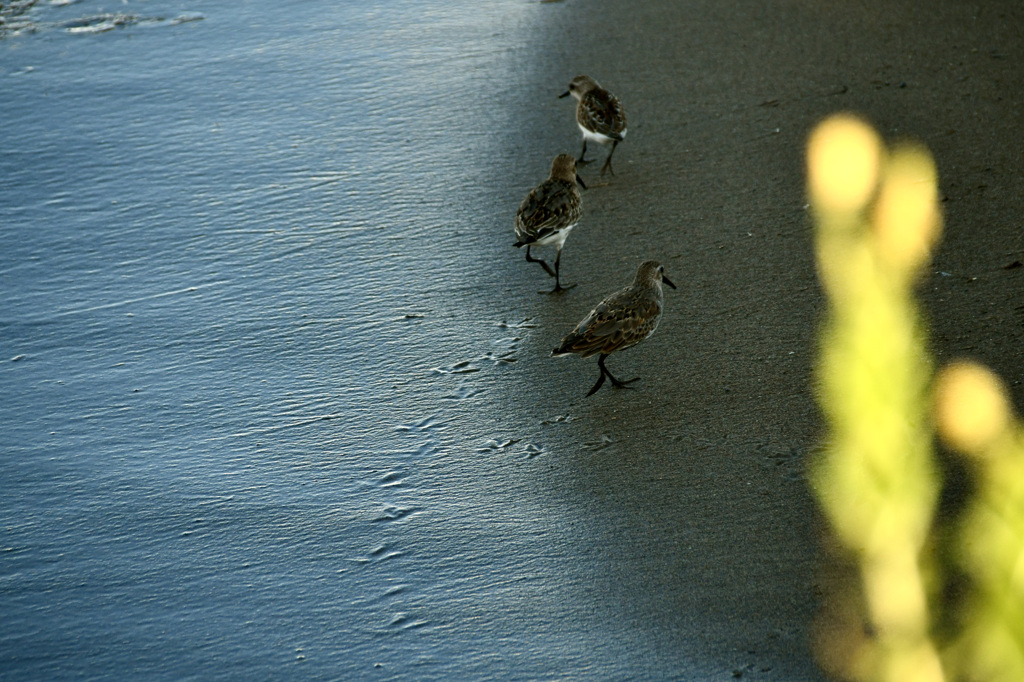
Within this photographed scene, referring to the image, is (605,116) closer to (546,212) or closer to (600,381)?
(546,212)

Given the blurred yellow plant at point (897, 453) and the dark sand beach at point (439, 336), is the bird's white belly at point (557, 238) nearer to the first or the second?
the dark sand beach at point (439, 336)

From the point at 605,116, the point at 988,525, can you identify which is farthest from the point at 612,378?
the point at 605,116

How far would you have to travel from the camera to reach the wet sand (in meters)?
4.59

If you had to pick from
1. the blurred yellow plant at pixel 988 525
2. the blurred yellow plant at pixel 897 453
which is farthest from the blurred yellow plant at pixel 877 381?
the blurred yellow plant at pixel 988 525

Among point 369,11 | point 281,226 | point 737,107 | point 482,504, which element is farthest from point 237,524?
point 369,11

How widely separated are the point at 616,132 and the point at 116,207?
145 inches

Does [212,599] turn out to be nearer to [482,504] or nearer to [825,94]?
[482,504]

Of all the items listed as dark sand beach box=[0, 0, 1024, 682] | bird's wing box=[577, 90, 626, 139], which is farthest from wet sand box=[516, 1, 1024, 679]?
bird's wing box=[577, 90, 626, 139]

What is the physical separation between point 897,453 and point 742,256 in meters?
2.18

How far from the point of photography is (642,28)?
11.2m

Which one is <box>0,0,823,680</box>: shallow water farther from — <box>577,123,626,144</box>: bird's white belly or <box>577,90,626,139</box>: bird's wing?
<box>577,90,626,139</box>: bird's wing

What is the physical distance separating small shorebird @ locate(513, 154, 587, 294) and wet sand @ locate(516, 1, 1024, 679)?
31cm

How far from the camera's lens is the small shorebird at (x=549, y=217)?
694 centimetres

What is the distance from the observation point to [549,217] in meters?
6.95
